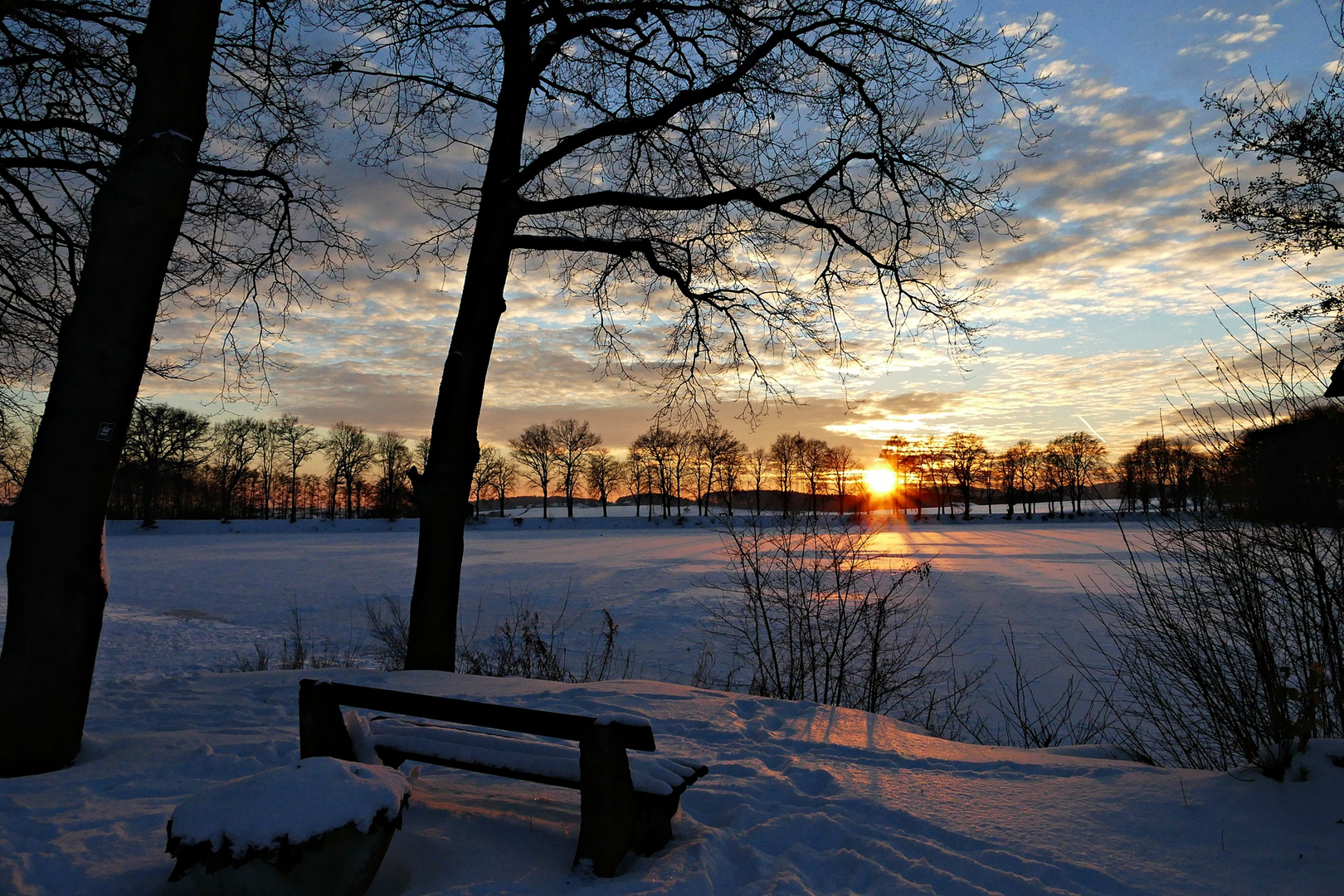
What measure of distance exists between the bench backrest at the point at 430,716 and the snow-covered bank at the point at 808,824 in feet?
1.87

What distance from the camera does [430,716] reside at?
326 centimetres

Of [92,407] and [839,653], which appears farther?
[839,653]

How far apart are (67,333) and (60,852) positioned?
2966 millimetres

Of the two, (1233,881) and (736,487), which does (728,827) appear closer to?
(1233,881)

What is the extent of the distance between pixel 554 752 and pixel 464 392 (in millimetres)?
4905

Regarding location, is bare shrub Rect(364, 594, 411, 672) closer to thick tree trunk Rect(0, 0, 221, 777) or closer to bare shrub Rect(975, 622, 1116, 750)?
thick tree trunk Rect(0, 0, 221, 777)

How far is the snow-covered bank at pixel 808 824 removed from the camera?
9.73 ft

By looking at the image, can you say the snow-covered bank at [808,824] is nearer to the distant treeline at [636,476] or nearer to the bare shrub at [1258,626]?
the bare shrub at [1258,626]

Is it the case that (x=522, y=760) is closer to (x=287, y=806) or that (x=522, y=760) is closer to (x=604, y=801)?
(x=604, y=801)

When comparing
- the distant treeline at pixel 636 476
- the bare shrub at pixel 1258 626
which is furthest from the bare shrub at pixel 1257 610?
the distant treeline at pixel 636 476

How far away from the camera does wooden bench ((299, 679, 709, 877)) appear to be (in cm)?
295

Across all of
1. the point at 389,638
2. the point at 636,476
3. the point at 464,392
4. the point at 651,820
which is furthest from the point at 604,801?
the point at 636,476

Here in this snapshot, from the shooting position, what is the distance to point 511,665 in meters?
9.53

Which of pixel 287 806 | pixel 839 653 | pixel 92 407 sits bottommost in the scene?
pixel 839 653
